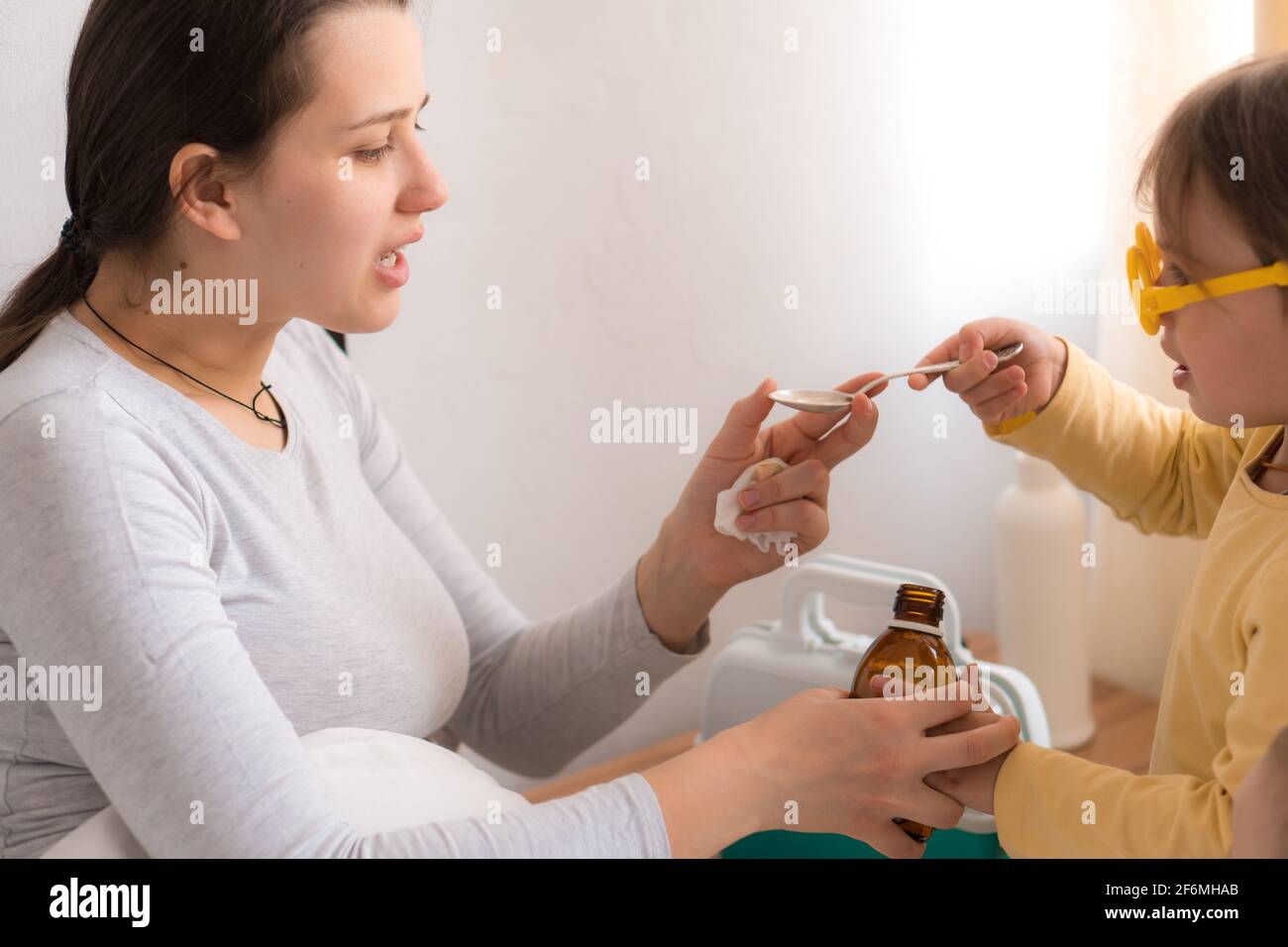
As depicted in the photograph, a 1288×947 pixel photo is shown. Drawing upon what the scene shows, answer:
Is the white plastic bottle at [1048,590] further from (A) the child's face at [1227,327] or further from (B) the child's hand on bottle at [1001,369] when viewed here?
(A) the child's face at [1227,327]

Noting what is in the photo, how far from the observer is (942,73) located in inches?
72.1

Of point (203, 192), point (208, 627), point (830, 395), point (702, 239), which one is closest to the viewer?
point (208, 627)

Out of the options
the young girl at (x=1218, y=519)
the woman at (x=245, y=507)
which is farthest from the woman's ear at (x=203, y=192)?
the young girl at (x=1218, y=519)

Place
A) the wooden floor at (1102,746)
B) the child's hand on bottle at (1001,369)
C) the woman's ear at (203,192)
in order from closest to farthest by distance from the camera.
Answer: the woman's ear at (203,192) < the child's hand on bottle at (1001,369) < the wooden floor at (1102,746)

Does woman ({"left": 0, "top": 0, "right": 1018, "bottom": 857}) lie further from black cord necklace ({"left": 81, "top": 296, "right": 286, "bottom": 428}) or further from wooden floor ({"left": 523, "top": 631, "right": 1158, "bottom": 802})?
wooden floor ({"left": 523, "top": 631, "right": 1158, "bottom": 802})

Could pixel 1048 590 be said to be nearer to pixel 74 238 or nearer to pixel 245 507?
pixel 245 507

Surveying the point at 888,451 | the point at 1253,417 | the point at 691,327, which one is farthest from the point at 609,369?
the point at 1253,417

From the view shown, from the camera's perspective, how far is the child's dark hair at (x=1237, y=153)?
76 centimetres

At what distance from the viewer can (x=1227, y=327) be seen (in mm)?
792

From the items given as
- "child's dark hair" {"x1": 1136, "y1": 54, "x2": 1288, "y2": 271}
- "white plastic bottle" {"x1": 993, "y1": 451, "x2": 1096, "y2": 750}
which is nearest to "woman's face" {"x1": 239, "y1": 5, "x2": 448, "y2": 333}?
"child's dark hair" {"x1": 1136, "y1": 54, "x2": 1288, "y2": 271}

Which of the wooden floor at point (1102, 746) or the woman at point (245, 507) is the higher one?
the woman at point (245, 507)

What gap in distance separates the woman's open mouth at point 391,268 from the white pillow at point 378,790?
0.35m

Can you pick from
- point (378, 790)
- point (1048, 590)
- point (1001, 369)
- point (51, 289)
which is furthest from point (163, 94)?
point (1048, 590)

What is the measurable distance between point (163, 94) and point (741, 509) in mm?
542
